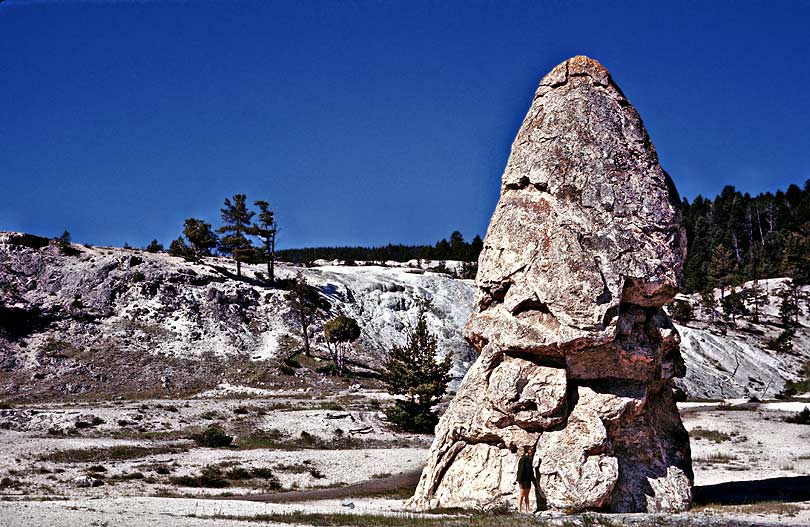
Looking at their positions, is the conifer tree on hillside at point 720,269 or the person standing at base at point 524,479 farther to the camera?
the conifer tree on hillside at point 720,269

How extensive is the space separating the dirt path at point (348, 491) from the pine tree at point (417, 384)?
1313 centimetres

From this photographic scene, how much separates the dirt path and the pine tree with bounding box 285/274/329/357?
40228 mm

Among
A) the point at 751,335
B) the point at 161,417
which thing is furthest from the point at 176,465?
the point at 751,335

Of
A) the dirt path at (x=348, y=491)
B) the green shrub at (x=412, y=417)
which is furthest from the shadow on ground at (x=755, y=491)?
the green shrub at (x=412, y=417)

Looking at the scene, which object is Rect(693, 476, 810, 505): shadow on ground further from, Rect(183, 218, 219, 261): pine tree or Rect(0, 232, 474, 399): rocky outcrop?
Rect(183, 218, 219, 261): pine tree

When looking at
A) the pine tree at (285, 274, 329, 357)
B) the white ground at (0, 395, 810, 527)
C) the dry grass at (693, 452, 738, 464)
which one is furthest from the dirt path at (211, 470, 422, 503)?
the pine tree at (285, 274, 329, 357)

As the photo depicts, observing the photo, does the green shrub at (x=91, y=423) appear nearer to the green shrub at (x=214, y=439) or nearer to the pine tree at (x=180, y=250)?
the green shrub at (x=214, y=439)

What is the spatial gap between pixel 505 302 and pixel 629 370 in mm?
3773

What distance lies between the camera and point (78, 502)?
20.0 meters

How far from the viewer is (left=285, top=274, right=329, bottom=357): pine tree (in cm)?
7094

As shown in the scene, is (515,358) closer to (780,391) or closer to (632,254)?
(632,254)

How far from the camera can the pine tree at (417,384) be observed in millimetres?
44562

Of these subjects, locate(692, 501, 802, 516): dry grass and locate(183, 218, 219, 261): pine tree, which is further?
locate(183, 218, 219, 261): pine tree

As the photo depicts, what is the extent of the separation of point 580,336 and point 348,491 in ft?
39.0
